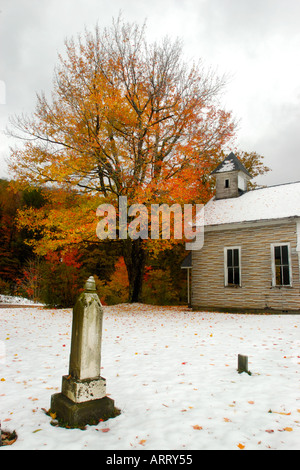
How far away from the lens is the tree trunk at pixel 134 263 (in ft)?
55.1

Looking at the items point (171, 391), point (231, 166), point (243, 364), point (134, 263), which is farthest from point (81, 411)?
point (231, 166)

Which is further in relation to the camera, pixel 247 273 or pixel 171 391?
pixel 247 273

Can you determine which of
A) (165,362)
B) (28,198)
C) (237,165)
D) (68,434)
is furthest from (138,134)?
(28,198)

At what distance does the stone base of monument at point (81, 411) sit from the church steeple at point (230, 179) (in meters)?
15.6

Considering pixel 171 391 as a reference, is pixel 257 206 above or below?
above

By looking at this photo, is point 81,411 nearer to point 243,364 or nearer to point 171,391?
point 171,391

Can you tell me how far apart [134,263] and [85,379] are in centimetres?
1365

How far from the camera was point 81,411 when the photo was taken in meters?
3.25

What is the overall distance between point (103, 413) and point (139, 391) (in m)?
0.94

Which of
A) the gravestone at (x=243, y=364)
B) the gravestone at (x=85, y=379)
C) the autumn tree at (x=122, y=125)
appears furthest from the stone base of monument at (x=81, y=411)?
Result: the autumn tree at (x=122, y=125)

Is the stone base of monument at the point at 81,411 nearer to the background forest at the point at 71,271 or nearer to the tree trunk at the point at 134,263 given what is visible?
the background forest at the point at 71,271

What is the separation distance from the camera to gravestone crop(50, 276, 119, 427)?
3295mm

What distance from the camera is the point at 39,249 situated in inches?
583

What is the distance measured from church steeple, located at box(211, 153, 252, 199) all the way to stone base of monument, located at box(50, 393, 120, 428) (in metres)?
15.6
